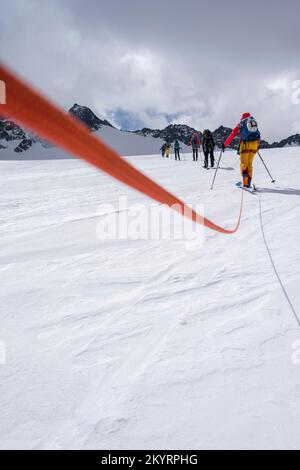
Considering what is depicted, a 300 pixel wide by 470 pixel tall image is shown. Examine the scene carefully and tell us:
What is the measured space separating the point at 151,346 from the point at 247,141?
6.80 m

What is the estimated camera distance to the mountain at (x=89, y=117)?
163 metres

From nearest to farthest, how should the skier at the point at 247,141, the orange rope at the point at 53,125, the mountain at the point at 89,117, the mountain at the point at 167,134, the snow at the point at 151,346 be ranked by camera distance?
the orange rope at the point at 53,125, the snow at the point at 151,346, the skier at the point at 247,141, the mountain at the point at 89,117, the mountain at the point at 167,134

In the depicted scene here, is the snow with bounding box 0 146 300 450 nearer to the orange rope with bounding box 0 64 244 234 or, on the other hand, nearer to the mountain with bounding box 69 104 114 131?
the orange rope with bounding box 0 64 244 234

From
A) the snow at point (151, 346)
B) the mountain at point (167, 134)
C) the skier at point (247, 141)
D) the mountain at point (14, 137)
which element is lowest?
the snow at point (151, 346)

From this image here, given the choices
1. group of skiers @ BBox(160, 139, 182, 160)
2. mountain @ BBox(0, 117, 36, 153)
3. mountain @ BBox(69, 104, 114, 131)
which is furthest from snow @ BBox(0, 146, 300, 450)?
mountain @ BBox(69, 104, 114, 131)

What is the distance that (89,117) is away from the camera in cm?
17075

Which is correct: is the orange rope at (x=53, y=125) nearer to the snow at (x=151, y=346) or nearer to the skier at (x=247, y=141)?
the snow at (x=151, y=346)

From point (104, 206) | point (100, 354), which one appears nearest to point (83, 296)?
point (100, 354)

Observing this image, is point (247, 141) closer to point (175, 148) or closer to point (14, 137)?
point (175, 148)

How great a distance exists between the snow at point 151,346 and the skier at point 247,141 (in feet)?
13.0

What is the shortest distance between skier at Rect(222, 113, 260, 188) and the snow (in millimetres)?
3964

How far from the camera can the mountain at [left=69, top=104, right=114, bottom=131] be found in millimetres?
162725

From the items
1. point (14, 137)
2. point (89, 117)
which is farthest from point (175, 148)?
point (89, 117)

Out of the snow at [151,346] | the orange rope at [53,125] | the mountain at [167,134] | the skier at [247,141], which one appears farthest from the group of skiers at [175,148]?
the mountain at [167,134]
